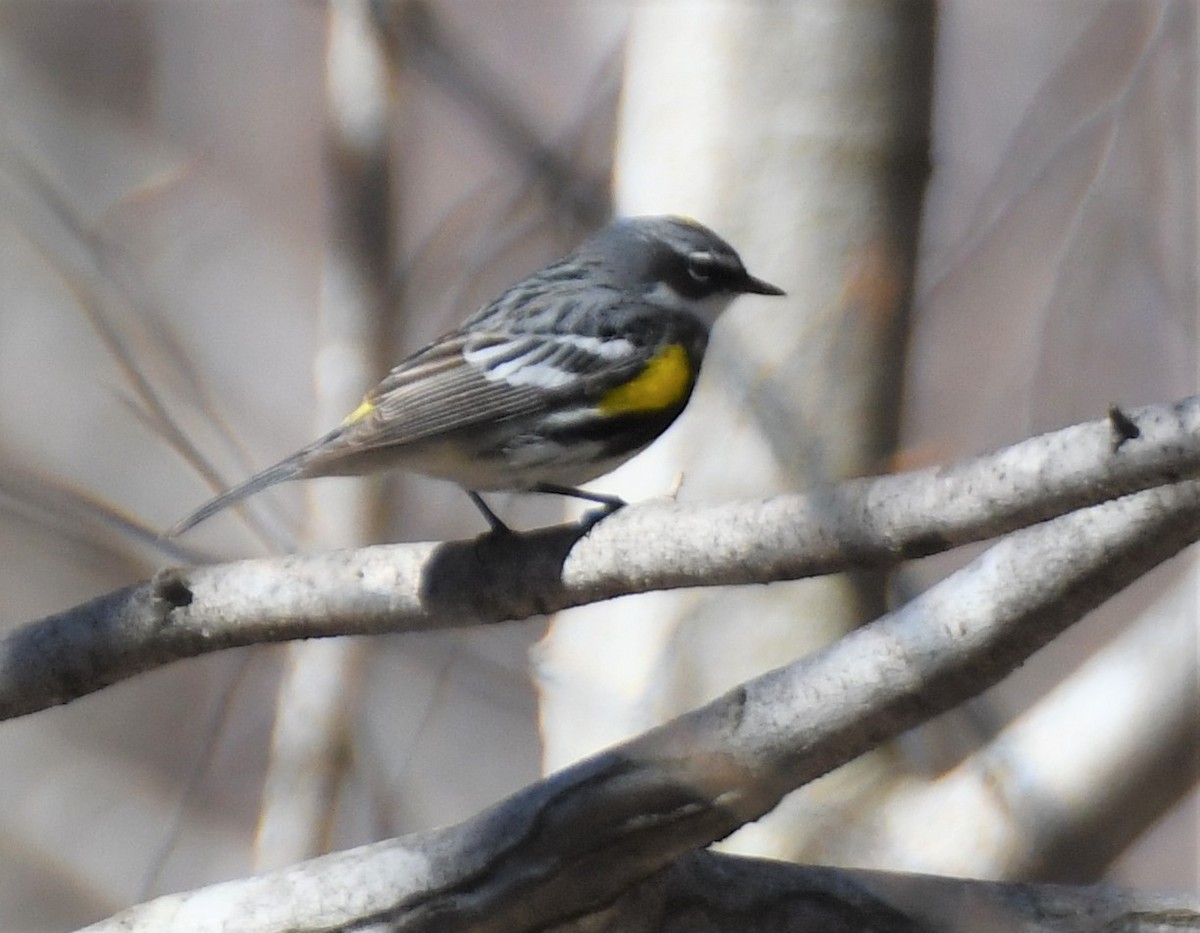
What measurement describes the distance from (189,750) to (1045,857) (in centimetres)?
375

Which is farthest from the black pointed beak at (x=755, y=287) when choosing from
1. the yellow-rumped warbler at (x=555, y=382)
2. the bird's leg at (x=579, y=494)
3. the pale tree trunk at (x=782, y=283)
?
the bird's leg at (x=579, y=494)

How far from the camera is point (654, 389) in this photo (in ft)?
7.44

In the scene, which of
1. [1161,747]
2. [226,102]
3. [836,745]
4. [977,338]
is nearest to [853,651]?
[836,745]

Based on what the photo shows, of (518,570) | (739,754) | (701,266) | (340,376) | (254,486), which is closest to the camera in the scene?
(739,754)

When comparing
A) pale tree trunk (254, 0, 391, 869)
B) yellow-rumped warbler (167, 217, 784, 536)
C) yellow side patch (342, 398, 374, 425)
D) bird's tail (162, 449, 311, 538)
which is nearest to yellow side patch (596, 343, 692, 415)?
yellow-rumped warbler (167, 217, 784, 536)

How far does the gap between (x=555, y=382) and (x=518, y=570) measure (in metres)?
0.49

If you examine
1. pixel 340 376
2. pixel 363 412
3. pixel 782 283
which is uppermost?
pixel 782 283

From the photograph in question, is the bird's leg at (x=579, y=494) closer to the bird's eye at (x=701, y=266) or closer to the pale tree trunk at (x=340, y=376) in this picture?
the bird's eye at (x=701, y=266)

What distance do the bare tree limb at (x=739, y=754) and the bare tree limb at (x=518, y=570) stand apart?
112mm

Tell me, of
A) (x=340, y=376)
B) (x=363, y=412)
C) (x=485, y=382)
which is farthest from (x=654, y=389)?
(x=340, y=376)

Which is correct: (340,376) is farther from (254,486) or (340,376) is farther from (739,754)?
(739,754)

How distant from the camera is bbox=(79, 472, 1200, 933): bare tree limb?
57.6 inches

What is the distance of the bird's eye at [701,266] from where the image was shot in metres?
2.35

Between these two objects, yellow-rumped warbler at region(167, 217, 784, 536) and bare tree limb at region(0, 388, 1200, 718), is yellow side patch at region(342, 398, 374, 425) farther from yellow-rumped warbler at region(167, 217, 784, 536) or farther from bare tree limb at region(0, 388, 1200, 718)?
bare tree limb at region(0, 388, 1200, 718)
